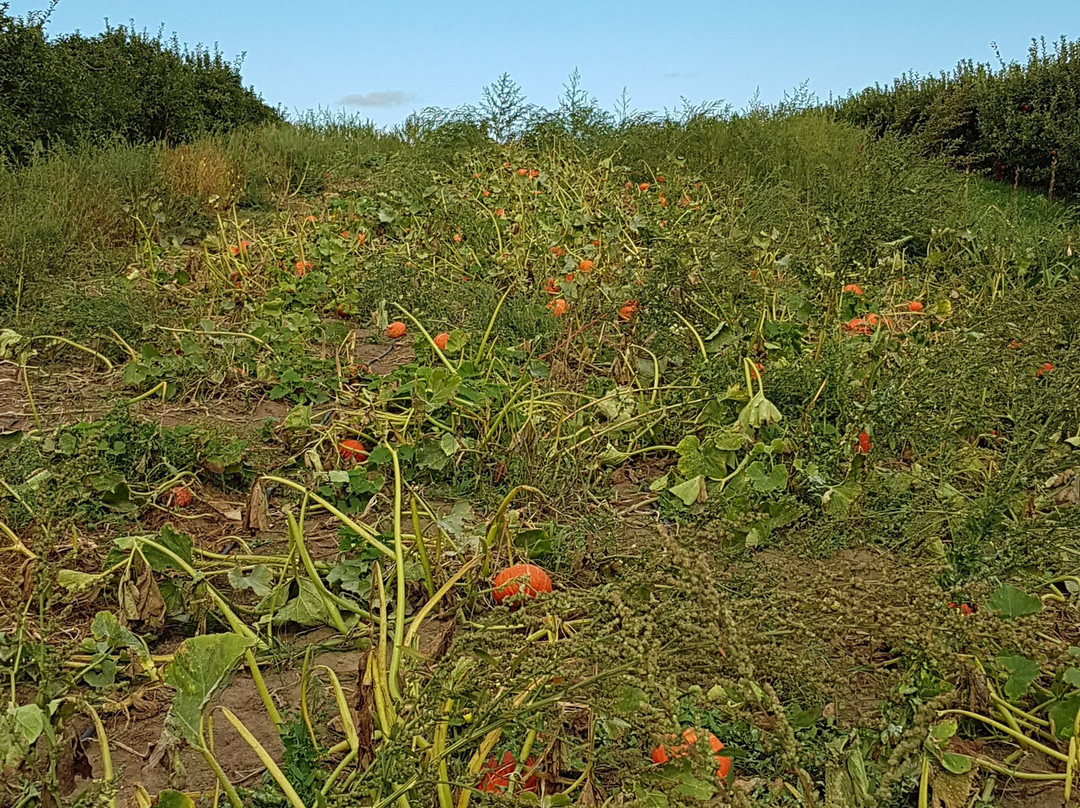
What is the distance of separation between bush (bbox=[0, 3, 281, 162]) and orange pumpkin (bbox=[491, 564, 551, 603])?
6308 millimetres

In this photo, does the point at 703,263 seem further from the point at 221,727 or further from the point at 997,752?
the point at 221,727

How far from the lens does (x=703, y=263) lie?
4.22 m

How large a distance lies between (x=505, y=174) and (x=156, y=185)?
2.48 m

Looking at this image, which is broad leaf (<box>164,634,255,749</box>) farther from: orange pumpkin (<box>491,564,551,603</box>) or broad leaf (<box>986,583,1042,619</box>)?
broad leaf (<box>986,583,1042,619</box>)

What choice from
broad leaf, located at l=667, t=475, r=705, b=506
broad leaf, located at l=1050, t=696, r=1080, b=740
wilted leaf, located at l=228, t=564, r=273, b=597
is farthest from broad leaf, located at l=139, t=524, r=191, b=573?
broad leaf, located at l=1050, t=696, r=1080, b=740

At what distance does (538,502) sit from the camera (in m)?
2.87

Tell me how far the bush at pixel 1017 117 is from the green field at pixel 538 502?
343 centimetres

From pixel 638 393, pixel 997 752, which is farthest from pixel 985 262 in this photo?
pixel 997 752

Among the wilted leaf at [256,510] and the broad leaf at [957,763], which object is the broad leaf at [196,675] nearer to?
the wilted leaf at [256,510]

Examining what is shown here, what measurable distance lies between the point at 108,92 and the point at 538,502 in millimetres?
7923

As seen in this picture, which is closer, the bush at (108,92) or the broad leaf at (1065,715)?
the broad leaf at (1065,715)

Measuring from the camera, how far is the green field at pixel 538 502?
1.56m

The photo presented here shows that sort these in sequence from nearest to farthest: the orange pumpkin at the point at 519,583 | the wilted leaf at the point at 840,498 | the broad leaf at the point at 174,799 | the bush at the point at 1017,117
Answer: the broad leaf at the point at 174,799
the orange pumpkin at the point at 519,583
the wilted leaf at the point at 840,498
the bush at the point at 1017,117

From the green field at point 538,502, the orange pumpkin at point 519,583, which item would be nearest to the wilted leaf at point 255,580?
the green field at point 538,502
